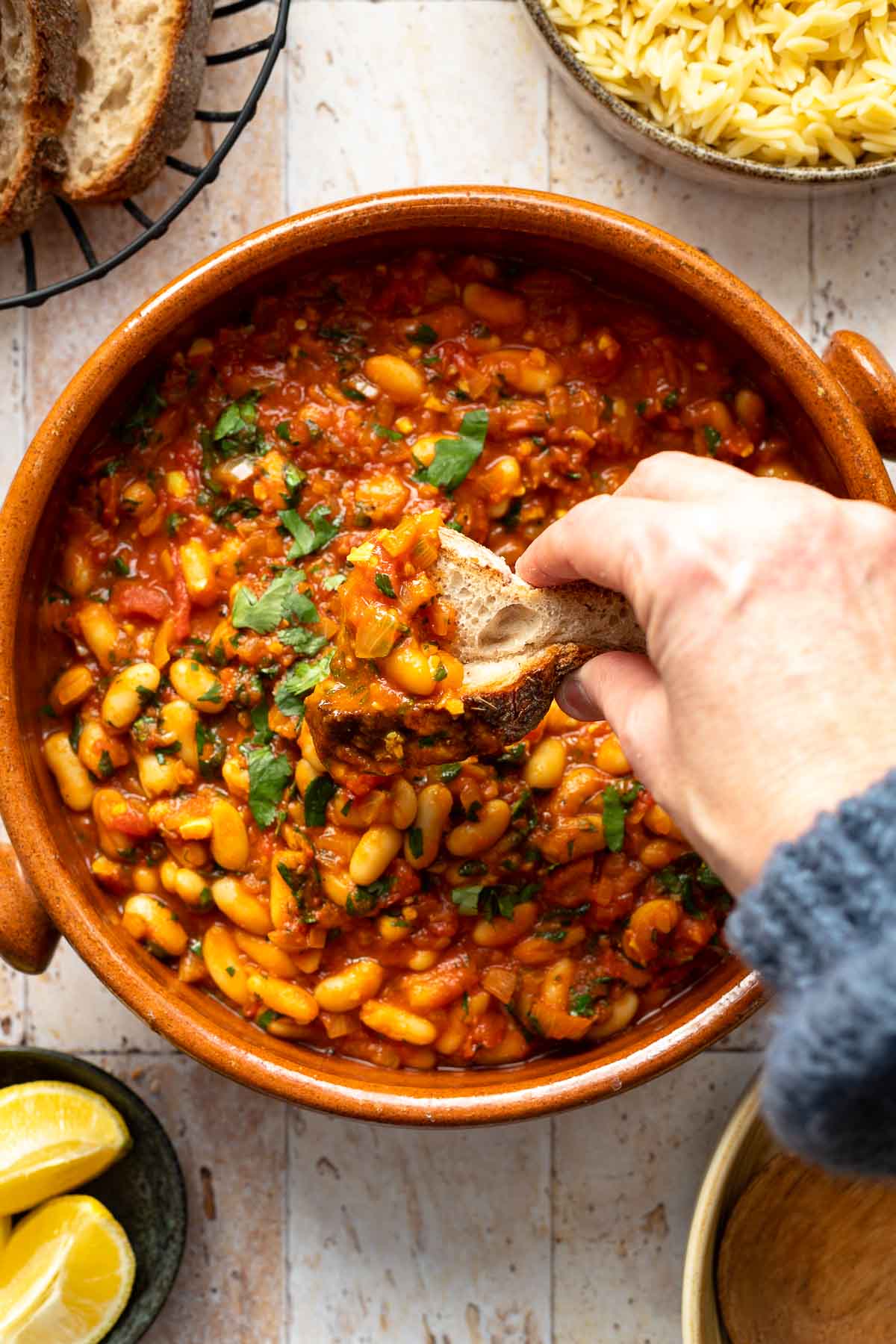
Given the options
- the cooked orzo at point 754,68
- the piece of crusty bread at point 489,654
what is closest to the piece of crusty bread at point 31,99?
the cooked orzo at point 754,68

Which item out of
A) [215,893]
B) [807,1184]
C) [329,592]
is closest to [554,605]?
[329,592]

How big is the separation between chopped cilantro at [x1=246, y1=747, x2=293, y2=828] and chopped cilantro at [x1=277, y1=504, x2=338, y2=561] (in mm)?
362

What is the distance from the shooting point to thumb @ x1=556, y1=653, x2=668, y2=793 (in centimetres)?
159

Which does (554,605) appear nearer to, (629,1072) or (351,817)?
(351,817)

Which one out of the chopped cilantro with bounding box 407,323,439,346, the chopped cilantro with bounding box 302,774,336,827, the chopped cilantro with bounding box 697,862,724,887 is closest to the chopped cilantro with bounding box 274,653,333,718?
the chopped cilantro with bounding box 302,774,336,827

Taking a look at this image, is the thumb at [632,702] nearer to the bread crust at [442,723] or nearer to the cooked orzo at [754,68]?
the bread crust at [442,723]

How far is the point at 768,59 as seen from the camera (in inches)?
102

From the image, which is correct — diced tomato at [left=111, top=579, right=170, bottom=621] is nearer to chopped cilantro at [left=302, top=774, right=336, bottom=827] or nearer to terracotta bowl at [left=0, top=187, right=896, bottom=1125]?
terracotta bowl at [left=0, top=187, right=896, bottom=1125]

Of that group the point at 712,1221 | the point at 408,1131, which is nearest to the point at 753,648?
the point at 712,1221

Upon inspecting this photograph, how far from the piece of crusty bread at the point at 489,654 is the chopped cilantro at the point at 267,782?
0.34m

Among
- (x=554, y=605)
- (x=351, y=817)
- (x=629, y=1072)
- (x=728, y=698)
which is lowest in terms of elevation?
(x=629, y=1072)

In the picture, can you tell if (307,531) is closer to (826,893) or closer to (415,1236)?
(826,893)

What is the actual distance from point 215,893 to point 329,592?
1.89 ft

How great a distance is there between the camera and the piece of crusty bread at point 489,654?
1.95m
